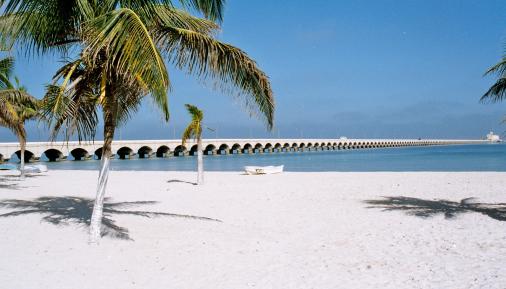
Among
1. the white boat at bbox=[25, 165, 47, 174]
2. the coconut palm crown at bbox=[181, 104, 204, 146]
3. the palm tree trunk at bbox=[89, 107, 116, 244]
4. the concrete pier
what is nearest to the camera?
the palm tree trunk at bbox=[89, 107, 116, 244]

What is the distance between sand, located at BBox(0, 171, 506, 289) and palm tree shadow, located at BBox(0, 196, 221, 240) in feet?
0.14

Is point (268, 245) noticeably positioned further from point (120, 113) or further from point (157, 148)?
point (157, 148)

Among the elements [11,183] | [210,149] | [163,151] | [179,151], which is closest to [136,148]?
[163,151]

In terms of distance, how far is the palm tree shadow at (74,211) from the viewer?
26.6 feet

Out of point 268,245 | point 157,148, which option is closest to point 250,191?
point 268,245

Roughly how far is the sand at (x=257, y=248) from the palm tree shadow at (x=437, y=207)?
0.38 feet

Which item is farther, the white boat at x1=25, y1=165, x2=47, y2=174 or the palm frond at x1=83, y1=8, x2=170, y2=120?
the white boat at x1=25, y1=165, x2=47, y2=174

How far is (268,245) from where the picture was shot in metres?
6.82

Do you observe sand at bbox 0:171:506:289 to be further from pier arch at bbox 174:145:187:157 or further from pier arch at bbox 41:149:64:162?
pier arch at bbox 174:145:187:157

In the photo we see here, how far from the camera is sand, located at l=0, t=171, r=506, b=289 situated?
5035mm

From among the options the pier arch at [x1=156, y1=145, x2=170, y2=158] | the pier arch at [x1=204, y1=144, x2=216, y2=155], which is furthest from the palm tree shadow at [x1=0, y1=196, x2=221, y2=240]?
the pier arch at [x1=204, y1=144, x2=216, y2=155]

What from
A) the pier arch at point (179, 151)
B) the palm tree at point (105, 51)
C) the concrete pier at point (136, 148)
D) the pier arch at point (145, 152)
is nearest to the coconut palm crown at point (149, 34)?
the palm tree at point (105, 51)

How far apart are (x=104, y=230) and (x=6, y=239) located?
1.49 meters

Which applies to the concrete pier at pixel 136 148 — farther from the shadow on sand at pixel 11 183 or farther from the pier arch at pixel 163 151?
the shadow on sand at pixel 11 183
